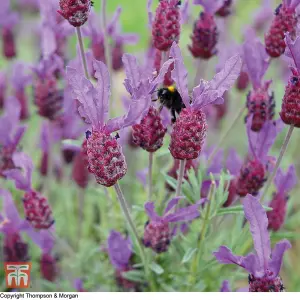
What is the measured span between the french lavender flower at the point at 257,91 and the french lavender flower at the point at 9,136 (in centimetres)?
64

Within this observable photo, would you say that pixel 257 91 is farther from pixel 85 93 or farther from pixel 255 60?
A: pixel 85 93

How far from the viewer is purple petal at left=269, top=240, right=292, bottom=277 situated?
103 centimetres

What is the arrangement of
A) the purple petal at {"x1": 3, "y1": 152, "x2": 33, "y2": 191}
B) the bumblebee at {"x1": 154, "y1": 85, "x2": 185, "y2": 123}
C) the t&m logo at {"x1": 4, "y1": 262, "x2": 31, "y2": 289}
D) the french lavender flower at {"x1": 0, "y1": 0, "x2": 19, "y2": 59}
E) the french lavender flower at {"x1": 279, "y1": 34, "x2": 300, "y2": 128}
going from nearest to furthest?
the french lavender flower at {"x1": 279, "y1": 34, "x2": 300, "y2": 128} → the bumblebee at {"x1": 154, "y1": 85, "x2": 185, "y2": 123} → the purple petal at {"x1": 3, "y1": 152, "x2": 33, "y2": 191} → the t&m logo at {"x1": 4, "y1": 262, "x2": 31, "y2": 289} → the french lavender flower at {"x1": 0, "y1": 0, "x2": 19, "y2": 59}

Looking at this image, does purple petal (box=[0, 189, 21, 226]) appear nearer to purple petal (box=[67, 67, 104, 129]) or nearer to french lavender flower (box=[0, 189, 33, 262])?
french lavender flower (box=[0, 189, 33, 262])

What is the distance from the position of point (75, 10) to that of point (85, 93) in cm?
25

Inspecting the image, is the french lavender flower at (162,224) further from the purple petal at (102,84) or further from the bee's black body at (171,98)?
the purple petal at (102,84)

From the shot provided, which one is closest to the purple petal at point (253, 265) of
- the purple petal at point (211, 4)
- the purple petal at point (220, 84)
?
the purple petal at point (220, 84)

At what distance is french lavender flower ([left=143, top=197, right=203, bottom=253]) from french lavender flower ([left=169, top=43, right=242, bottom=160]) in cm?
20

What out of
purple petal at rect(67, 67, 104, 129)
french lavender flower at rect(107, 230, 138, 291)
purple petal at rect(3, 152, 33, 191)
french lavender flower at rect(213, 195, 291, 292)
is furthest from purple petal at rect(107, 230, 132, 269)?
purple petal at rect(67, 67, 104, 129)

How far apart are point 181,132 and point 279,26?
411mm

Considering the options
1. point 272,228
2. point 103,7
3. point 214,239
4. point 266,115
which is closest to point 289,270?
point 214,239

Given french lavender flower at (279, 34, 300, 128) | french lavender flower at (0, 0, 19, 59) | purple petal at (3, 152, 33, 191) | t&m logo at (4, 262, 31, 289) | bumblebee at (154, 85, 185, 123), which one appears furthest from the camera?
french lavender flower at (0, 0, 19, 59)

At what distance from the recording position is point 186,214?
122 centimetres

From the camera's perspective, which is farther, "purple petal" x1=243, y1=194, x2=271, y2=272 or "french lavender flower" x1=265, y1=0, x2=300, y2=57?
"french lavender flower" x1=265, y1=0, x2=300, y2=57
